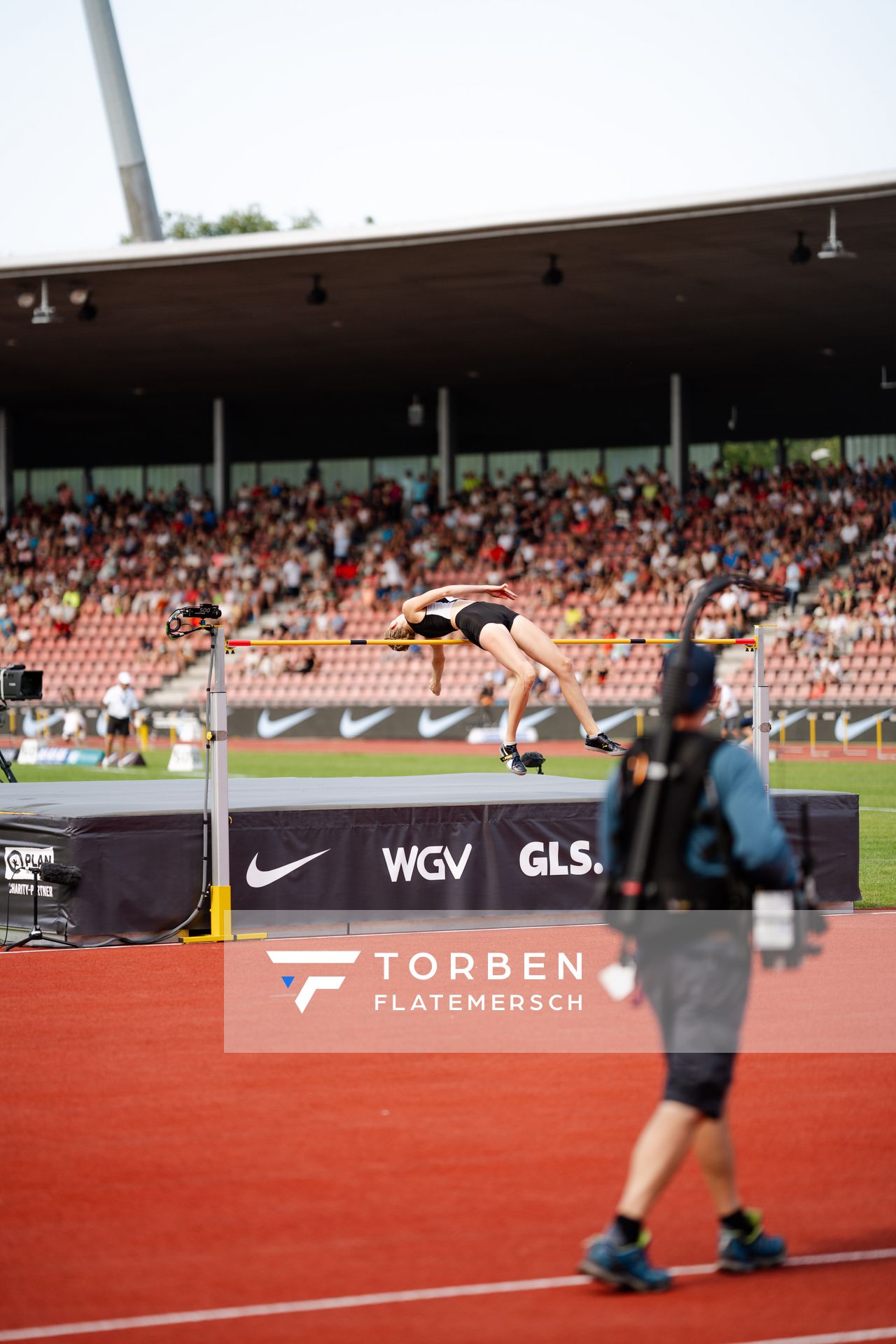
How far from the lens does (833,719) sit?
29.4 m

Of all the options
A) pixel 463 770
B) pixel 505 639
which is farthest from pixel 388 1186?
pixel 463 770

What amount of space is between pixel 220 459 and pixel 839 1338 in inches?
1502

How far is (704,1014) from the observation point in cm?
442

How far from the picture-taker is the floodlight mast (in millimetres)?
31938

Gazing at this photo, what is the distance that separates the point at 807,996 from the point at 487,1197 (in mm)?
4208

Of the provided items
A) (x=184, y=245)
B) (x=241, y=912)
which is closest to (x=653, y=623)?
(x=184, y=245)

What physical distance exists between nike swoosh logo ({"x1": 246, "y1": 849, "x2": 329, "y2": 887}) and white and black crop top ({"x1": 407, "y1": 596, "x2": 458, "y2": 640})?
74.4 inches

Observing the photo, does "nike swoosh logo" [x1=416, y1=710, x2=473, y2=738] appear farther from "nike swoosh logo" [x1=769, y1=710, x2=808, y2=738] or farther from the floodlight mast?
the floodlight mast

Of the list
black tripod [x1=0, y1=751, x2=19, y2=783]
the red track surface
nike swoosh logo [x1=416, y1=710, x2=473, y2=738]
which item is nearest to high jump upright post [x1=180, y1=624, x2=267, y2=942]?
the red track surface

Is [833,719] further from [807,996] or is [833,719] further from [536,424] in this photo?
[807,996]

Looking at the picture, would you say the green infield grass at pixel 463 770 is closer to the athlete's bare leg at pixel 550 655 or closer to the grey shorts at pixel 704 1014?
the athlete's bare leg at pixel 550 655

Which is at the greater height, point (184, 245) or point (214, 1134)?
point (184, 245)

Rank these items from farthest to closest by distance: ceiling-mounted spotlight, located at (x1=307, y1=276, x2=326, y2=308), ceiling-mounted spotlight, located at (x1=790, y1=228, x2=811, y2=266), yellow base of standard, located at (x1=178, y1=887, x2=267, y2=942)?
ceiling-mounted spotlight, located at (x1=307, y1=276, x2=326, y2=308) → ceiling-mounted spotlight, located at (x1=790, y1=228, x2=811, y2=266) → yellow base of standard, located at (x1=178, y1=887, x2=267, y2=942)

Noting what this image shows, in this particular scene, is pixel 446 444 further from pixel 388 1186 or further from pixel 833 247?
pixel 388 1186
